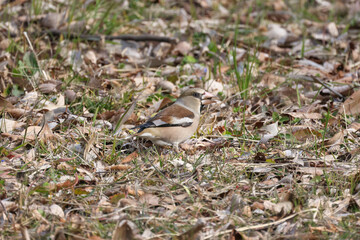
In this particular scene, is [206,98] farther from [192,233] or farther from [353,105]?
[192,233]

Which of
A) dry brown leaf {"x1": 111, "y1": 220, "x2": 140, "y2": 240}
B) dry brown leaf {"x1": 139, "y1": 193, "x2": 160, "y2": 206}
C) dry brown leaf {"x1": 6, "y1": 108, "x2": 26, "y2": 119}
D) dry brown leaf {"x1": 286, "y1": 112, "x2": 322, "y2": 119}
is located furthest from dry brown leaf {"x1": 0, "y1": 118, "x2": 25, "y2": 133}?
dry brown leaf {"x1": 286, "y1": 112, "x2": 322, "y2": 119}

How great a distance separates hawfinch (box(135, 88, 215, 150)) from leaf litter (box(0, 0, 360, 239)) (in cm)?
13

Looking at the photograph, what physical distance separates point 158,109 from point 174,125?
814 millimetres

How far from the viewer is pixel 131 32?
6938 millimetres

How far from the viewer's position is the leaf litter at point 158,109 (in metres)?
3.17

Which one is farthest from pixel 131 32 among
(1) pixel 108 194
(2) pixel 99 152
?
(1) pixel 108 194

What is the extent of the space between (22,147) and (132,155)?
90 centimetres

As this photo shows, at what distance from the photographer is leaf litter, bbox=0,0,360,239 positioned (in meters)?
3.17

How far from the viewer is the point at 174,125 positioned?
435 centimetres

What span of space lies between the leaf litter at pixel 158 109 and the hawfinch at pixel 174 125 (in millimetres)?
131

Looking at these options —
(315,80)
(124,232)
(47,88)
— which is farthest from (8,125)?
(315,80)

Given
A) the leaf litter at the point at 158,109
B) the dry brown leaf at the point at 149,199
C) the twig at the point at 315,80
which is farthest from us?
the twig at the point at 315,80

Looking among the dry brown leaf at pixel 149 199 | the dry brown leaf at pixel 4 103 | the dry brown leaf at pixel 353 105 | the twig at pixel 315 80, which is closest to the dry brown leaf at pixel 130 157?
the dry brown leaf at pixel 149 199

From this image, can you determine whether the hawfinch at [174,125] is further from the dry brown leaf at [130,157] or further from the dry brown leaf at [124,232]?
the dry brown leaf at [124,232]
